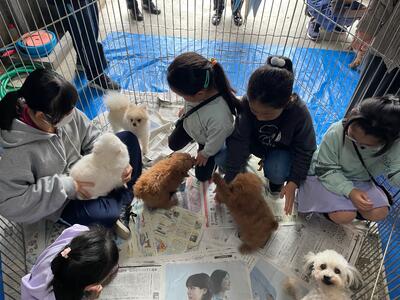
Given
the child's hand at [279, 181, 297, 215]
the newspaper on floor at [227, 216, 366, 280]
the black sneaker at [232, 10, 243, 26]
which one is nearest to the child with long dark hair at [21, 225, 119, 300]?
the newspaper on floor at [227, 216, 366, 280]

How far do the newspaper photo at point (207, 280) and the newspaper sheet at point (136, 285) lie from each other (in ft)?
0.13

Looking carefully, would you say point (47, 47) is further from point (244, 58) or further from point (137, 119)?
A: point (244, 58)

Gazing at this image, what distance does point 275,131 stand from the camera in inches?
50.1

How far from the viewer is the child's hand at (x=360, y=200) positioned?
117 centimetres

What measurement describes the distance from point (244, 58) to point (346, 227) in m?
1.35

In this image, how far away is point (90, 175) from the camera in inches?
43.9

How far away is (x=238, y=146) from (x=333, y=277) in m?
0.58

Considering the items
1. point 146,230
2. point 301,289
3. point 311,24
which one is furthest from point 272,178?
point 311,24

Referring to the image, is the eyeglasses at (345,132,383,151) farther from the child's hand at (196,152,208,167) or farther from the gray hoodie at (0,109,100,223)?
the gray hoodie at (0,109,100,223)

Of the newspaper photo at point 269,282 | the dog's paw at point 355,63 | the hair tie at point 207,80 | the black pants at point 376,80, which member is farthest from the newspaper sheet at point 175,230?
the dog's paw at point 355,63

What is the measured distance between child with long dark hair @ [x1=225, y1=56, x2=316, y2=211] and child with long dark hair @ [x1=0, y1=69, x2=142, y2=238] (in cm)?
49

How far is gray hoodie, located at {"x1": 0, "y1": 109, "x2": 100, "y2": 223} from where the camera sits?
983 millimetres

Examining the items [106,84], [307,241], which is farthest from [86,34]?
[307,241]

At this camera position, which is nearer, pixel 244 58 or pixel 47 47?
pixel 47 47
